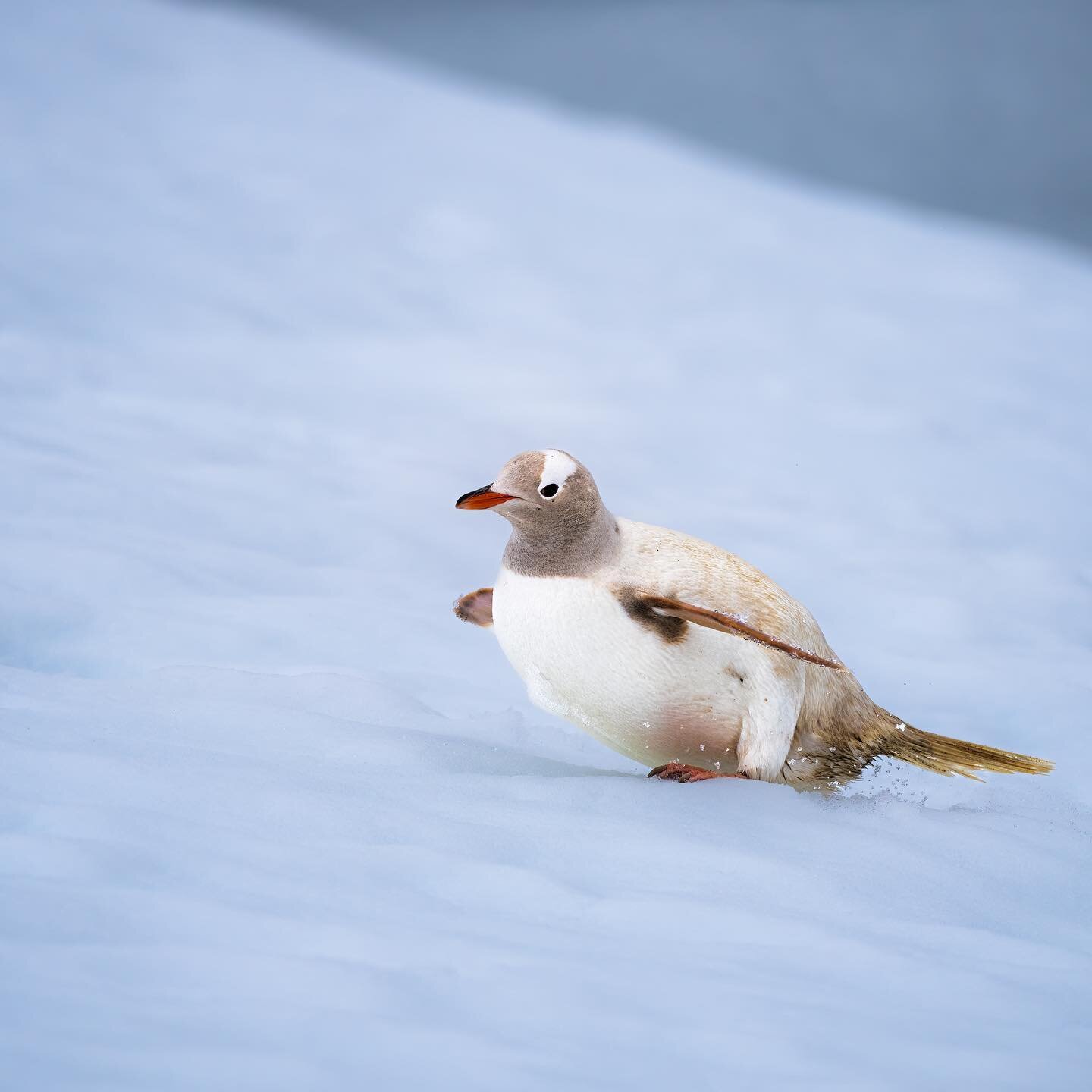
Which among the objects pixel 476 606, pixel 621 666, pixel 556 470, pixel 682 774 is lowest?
pixel 682 774

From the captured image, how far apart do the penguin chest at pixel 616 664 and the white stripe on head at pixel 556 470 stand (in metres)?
0.19

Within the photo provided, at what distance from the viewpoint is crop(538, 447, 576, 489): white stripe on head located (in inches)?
92.7

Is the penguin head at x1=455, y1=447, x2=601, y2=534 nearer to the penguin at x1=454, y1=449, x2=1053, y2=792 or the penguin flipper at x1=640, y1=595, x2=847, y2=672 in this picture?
the penguin at x1=454, y1=449, x2=1053, y2=792

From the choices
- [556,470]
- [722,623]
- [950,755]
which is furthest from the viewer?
[950,755]

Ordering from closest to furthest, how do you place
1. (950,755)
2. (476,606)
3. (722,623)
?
(722,623) → (950,755) → (476,606)

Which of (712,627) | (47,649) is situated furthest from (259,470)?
(712,627)

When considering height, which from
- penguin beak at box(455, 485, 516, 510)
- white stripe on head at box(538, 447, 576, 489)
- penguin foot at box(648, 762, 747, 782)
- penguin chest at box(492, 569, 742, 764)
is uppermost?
white stripe on head at box(538, 447, 576, 489)

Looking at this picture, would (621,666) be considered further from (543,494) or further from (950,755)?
(950,755)

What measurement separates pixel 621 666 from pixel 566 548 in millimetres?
248

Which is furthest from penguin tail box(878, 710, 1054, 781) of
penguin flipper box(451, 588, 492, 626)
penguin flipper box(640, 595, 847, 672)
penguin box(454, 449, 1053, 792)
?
penguin flipper box(451, 588, 492, 626)

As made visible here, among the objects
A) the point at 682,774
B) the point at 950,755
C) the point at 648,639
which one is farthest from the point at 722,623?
the point at 950,755

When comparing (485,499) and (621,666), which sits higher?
(485,499)

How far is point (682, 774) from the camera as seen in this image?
233 centimetres

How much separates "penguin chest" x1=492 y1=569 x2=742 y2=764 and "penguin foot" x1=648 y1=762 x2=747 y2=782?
106 millimetres
